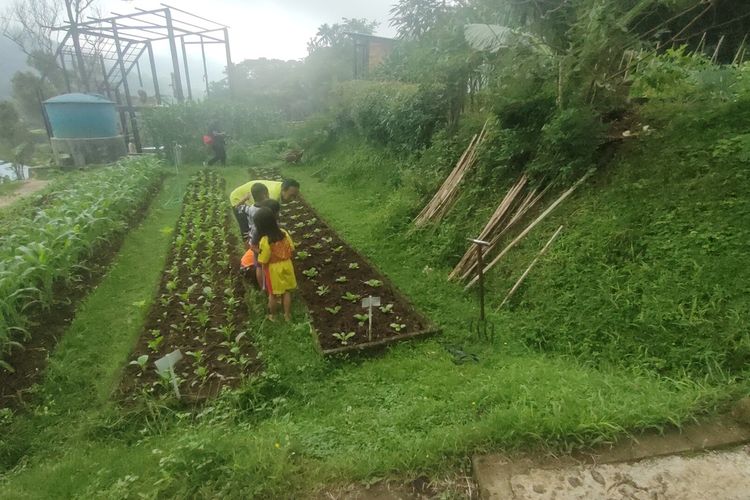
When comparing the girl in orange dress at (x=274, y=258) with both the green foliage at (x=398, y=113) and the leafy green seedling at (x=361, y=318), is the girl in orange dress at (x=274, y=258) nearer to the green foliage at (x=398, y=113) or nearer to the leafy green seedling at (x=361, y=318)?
the leafy green seedling at (x=361, y=318)

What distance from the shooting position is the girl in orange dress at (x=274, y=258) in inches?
176

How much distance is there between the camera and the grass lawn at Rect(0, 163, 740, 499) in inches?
96.4

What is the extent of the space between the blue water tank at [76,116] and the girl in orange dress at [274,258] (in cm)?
1534

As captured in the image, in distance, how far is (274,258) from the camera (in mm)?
4605

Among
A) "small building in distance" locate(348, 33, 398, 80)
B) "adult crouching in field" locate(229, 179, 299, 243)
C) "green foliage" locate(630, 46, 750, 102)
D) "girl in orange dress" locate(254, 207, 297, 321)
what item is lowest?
"girl in orange dress" locate(254, 207, 297, 321)

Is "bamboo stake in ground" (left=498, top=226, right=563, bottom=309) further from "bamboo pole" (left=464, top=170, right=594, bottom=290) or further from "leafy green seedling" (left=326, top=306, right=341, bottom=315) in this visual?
"leafy green seedling" (left=326, top=306, right=341, bottom=315)

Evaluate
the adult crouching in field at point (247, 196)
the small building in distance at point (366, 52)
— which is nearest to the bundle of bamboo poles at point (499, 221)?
the adult crouching in field at point (247, 196)

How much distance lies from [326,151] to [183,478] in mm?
13882

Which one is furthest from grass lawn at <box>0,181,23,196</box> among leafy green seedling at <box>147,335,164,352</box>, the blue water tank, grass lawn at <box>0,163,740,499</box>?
leafy green seedling at <box>147,335,164,352</box>

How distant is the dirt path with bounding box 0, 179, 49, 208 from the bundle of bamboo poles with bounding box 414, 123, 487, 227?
1107cm

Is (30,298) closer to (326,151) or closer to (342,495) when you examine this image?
(342,495)

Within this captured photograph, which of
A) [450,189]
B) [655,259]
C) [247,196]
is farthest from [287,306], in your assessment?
[655,259]

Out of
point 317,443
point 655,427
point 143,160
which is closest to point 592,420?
point 655,427

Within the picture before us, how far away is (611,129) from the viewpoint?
518cm
